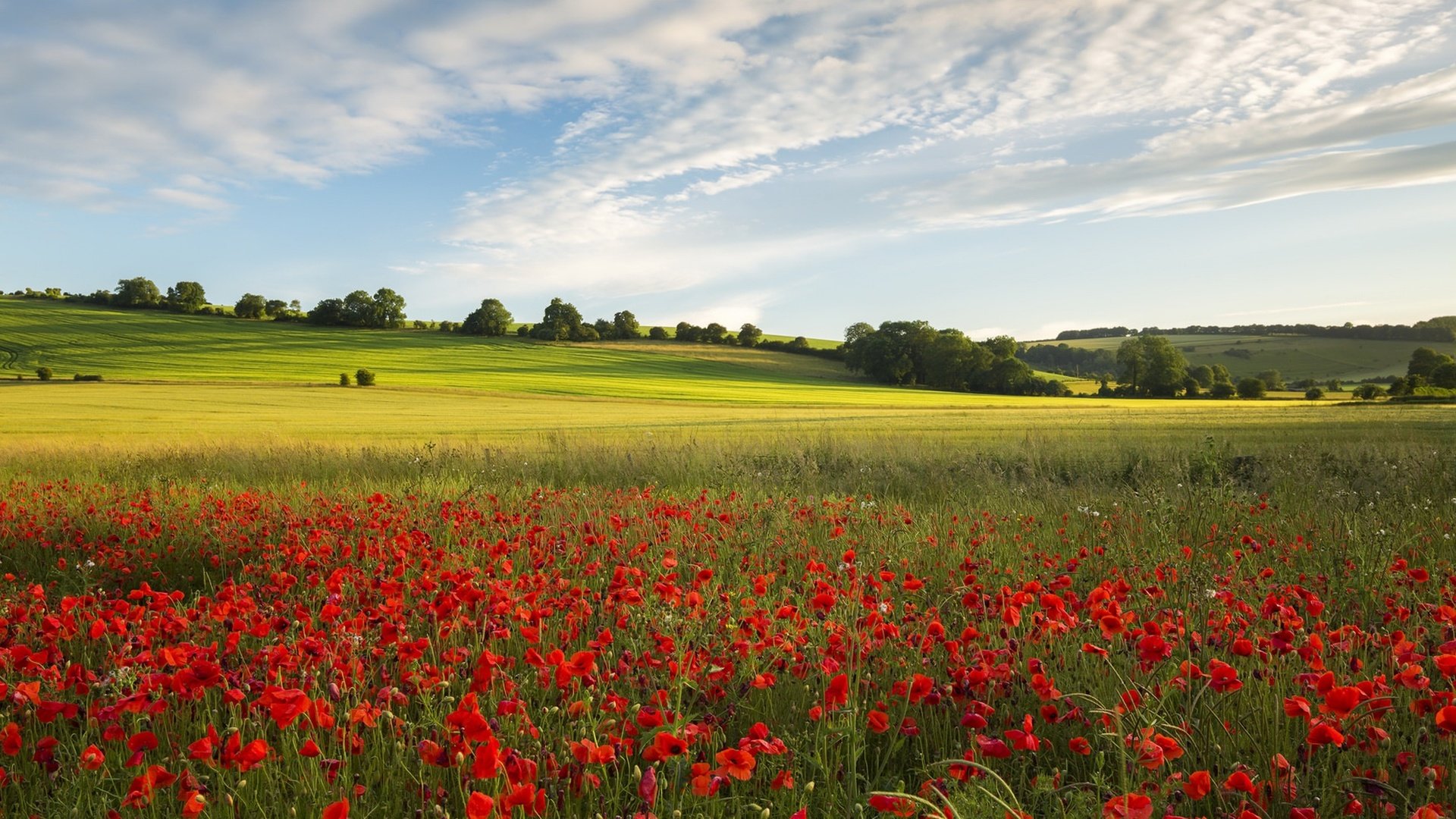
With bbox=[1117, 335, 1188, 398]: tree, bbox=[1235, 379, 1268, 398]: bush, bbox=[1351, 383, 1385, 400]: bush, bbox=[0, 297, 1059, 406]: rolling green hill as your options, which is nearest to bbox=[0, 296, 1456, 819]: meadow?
bbox=[0, 297, 1059, 406]: rolling green hill

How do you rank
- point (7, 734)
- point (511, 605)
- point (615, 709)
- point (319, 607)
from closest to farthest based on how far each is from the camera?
point (7, 734) → point (615, 709) → point (511, 605) → point (319, 607)

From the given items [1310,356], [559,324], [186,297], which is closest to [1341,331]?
[1310,356]

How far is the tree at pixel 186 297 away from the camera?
92.6 metres

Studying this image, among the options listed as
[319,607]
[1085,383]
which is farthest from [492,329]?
[319,607]

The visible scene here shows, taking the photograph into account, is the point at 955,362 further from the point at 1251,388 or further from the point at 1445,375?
the point at 1445,375

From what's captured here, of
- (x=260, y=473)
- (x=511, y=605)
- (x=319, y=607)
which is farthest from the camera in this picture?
(x=260, y=473)

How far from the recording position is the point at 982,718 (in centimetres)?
218

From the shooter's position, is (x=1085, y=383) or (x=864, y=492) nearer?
(x=864, y=492)

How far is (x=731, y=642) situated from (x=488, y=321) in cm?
9610

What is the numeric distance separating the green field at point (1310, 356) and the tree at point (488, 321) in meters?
80.3

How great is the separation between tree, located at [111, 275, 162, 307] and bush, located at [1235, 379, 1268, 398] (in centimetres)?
11200

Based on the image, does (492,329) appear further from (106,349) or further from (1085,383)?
(1085,383)

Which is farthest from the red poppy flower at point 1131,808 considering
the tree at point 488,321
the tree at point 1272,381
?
the tree at point 488,321

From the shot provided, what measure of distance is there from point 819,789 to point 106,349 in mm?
79784
